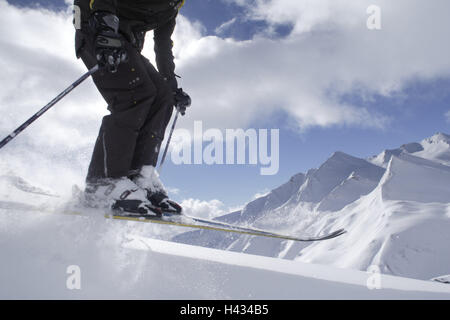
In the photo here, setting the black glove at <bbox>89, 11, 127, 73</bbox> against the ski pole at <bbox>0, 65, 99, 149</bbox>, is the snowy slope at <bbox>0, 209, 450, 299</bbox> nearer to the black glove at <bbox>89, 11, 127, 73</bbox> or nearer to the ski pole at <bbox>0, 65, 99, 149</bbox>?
the ski pole at <bbox>0, 65, 99, 149</bbox>

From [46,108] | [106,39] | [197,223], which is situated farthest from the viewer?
[197,223]

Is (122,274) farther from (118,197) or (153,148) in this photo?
(153,148)

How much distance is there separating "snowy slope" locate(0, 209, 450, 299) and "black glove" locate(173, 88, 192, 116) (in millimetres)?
2067

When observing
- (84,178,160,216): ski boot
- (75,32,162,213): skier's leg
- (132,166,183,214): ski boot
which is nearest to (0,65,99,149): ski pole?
(75,32,162,213): skier's leg

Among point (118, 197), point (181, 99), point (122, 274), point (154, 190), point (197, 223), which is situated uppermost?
point (181, 99)

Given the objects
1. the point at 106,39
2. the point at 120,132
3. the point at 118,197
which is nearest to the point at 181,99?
the point at 120,132

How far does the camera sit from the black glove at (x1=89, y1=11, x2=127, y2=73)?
8.67ft

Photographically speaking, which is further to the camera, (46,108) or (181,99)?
(181,99)

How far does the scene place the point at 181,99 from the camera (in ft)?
13.1

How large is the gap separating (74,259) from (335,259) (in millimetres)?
185821

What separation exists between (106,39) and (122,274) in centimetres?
186

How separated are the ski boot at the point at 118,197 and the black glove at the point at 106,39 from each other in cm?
98
